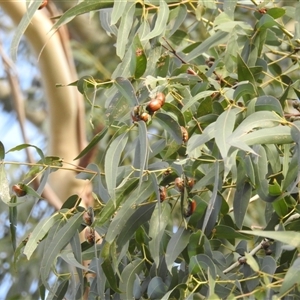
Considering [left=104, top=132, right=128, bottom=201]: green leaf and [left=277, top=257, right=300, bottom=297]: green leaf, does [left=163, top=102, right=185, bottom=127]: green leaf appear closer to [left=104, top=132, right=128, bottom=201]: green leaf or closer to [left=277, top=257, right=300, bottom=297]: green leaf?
[left=104, top=132, right=128, bottom=201]: green leaf

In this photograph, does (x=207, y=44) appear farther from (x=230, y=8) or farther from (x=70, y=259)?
(x=70, y=259)

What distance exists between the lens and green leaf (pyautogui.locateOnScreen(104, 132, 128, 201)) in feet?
2.51

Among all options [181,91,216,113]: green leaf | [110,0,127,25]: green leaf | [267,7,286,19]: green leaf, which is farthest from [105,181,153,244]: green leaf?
[267,7,286,19]: green leaf


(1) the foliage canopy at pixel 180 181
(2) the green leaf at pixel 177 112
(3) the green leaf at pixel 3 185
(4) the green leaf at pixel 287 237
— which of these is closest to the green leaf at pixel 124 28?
(1) the foliage canopy at pixel 180 181

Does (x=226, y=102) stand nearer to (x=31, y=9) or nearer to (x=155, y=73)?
(x=155, y=73)

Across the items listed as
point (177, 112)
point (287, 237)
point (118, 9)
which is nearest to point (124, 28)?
point (118, 9)

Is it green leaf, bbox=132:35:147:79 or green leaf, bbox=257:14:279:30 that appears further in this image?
green leaf, bbox=257:14:279:30

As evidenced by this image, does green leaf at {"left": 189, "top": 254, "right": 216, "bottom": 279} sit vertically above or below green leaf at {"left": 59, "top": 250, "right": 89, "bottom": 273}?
below

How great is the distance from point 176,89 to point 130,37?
0.16 metres

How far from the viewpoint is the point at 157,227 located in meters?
0.83

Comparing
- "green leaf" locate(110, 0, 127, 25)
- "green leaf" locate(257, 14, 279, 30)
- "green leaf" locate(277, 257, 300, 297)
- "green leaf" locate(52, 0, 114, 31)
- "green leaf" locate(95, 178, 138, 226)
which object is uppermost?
"green leaf" locate(52, 0, 114, 31)

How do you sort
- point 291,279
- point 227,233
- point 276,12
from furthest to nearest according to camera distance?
point 276,12 < point 227,233 < point 291,279

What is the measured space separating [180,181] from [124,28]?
0.23m

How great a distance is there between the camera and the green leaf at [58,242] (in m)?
0.84
